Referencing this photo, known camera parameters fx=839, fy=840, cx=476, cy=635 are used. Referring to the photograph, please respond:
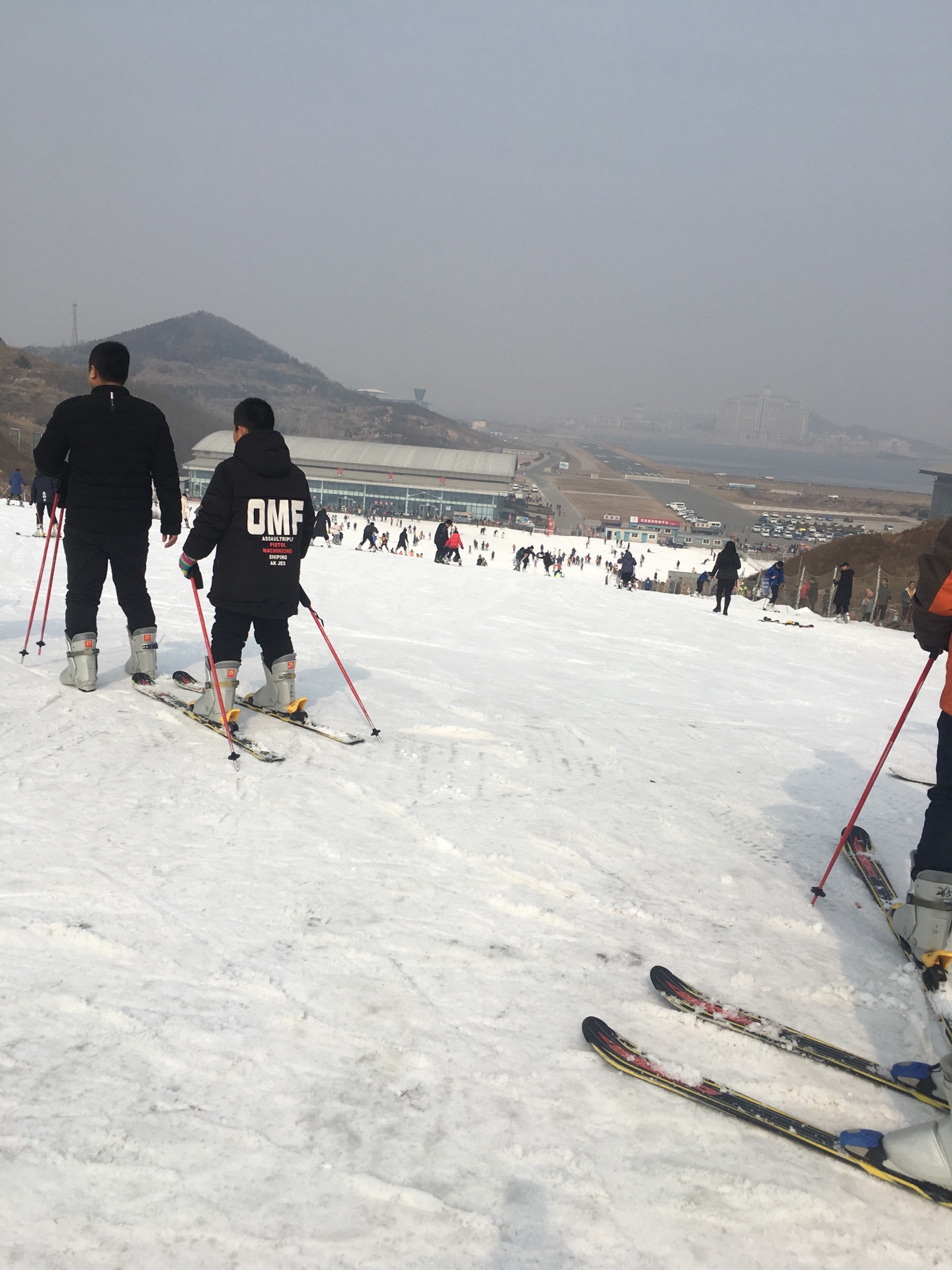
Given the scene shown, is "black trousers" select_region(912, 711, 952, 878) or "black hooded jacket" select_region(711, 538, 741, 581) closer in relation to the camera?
"black trousers" select_region(912, 711, 952, 878)

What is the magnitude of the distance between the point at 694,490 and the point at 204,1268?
125438mm

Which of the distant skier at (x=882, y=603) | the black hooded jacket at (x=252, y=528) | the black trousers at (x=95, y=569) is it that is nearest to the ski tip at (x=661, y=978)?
the black hooded jacket at (x=252, y=528)

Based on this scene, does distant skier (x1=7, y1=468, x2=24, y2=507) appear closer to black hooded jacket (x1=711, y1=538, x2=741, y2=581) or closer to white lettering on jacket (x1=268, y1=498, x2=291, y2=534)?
black hooded jacket (x1=711, y1=538, x2=741, y2=581)

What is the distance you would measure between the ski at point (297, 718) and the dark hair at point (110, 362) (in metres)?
1.76

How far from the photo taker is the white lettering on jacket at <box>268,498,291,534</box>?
4.33 metres

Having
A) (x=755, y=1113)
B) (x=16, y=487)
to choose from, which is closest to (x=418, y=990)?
(x=755, y=1113)

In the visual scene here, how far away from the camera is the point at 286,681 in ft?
15.6

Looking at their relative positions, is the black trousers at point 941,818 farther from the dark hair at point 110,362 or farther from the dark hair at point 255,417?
the dark hair at point 110,362

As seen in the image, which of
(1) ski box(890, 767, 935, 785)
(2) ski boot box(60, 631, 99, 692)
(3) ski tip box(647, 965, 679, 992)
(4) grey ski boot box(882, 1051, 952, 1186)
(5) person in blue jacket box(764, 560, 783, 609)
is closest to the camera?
(4) grey ski boot box(882, 1051, 952, 1186)

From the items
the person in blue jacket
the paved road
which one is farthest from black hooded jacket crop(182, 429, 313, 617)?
the paved road

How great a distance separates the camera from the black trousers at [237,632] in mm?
4363

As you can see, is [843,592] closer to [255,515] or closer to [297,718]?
[297,718]

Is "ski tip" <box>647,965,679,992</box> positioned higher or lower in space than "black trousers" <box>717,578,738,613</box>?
higher

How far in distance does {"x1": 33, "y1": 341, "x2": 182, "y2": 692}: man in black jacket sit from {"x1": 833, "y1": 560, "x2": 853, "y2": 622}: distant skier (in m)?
14.2
